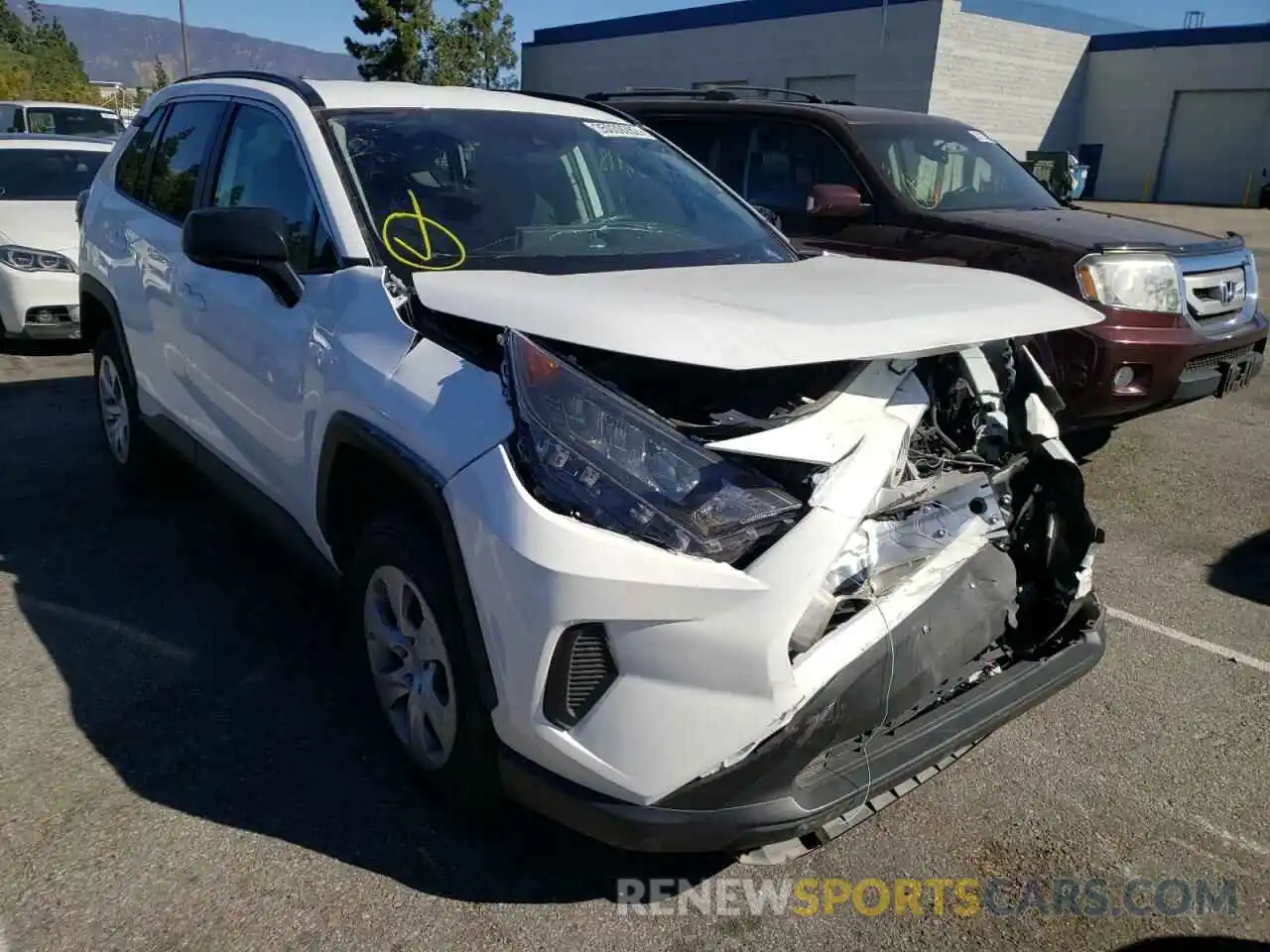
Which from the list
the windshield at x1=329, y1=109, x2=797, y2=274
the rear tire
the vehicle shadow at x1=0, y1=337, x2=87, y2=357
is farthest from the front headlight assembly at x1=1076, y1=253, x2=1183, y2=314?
the vehicle shadow at x1=0, y1=337, x2=87, y2=357

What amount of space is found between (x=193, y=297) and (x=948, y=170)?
4.82m

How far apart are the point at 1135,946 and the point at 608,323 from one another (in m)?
1.89

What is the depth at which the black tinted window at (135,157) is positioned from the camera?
4680 mm

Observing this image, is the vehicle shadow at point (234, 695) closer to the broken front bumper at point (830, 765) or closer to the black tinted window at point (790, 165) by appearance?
the broken front bumper at point (830, 765)

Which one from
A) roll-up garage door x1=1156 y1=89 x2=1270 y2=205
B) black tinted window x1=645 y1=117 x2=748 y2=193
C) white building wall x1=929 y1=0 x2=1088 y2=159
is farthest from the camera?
roll-up garage door x1=1156 y1=89 x2=1270 y2=205

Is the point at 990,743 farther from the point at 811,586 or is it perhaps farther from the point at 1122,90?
the point at 1122,90

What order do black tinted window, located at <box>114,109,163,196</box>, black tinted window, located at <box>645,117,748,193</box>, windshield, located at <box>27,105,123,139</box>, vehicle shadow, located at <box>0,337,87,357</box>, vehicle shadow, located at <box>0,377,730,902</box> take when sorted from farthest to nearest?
windshield, located at <box>27,105,123,139</box>, vehicle shadow, located at <box>0,337,87,357</box>, black tinted window, located at <box>645,117,748,193</box>, black tinted window, located at <box>114,109,163,196</box>, vehicle shadow, located at <box>0,377,730,902</box>

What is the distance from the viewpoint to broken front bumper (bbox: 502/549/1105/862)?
83.2 inches

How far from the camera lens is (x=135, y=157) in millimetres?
4785

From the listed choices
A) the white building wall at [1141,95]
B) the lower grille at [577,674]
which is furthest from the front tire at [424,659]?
the white building wall at [1141,95]

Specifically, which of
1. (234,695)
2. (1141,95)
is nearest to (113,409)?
(234,695)

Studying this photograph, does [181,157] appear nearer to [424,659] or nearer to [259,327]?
[259,327]

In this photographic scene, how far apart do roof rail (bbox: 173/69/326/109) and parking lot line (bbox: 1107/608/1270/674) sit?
3.51m

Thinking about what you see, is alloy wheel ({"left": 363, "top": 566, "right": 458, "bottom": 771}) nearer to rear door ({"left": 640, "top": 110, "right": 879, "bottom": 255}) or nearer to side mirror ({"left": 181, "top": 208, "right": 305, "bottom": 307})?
side mirror ({"left": 181, "top": 208, "right": 305, "bottom": 307})
